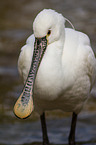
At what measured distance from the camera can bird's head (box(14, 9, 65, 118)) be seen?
379 cm

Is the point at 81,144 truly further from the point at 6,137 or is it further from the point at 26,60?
the point at 26,60

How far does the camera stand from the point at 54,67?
3.97 metres

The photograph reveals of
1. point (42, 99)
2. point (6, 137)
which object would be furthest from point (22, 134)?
point (42, 99)

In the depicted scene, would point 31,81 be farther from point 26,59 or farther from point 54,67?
point 26,59

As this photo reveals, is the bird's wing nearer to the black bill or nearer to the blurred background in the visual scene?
the black bill

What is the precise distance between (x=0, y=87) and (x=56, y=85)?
308cm

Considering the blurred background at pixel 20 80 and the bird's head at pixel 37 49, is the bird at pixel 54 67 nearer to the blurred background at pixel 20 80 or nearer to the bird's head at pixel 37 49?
the bird's head at pixel 37 49

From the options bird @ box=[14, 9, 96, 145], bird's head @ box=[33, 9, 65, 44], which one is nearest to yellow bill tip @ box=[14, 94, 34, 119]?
bird @ box=[14, 9, 96, 145]

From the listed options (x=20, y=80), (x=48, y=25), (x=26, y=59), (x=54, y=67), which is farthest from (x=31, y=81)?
(x=20, y=80)

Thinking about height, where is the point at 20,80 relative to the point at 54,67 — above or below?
below

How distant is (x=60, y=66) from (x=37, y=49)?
323mm

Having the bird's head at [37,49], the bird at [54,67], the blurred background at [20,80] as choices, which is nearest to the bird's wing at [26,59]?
the bird at [54,67]

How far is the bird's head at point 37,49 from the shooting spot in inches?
149

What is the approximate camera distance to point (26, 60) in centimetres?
427
